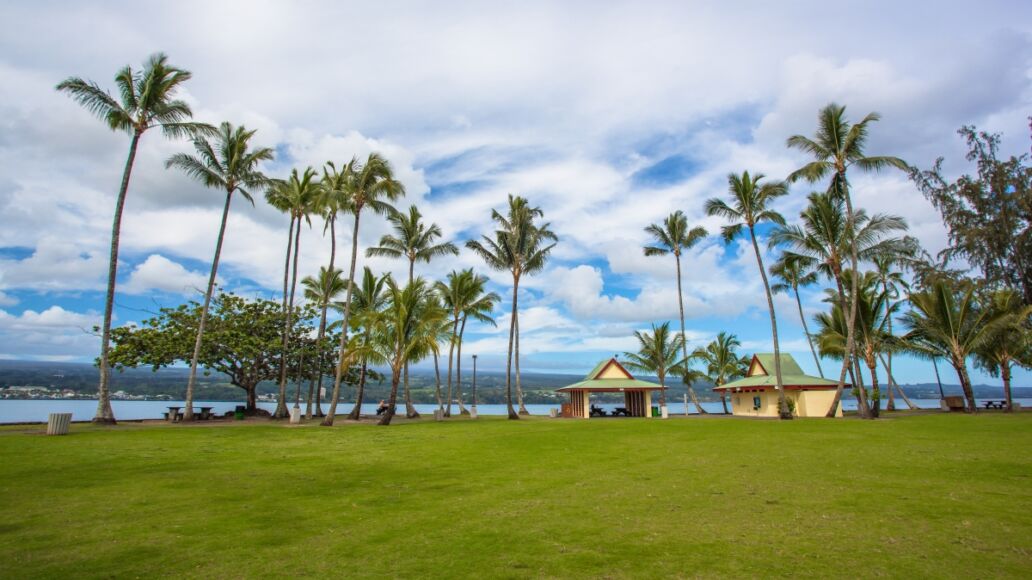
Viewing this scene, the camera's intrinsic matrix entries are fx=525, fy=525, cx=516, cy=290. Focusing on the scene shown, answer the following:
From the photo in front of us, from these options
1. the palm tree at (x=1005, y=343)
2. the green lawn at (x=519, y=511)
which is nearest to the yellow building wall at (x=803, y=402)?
the palm tree at (x=1005, y=343)

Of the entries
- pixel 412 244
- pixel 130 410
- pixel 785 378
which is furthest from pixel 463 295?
pixel 130 410

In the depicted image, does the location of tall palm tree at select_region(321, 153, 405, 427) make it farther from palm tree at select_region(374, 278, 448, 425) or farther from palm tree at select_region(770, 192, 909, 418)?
palm tree at select_region(770, 192, 909, 418)

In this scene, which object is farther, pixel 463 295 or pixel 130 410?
pixel 130 410

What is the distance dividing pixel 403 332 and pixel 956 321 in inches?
1326

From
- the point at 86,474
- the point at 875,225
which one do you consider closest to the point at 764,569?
the point at 86,474

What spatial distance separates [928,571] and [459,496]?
257 inches

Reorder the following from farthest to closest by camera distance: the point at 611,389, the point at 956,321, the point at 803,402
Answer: the point at 611,389, the point at 803,402, the point at 956,321

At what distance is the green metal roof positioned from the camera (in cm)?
3428

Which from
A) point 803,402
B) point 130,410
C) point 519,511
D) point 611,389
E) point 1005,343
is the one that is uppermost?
point 1005,343

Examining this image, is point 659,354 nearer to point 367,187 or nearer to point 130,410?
point 367,187

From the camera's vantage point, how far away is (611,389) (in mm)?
37562

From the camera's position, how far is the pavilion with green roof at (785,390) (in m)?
34.6

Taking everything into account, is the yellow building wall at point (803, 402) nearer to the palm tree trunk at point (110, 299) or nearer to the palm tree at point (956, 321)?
the palm tree at point (956, 321)

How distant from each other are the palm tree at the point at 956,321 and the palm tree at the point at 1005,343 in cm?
42
